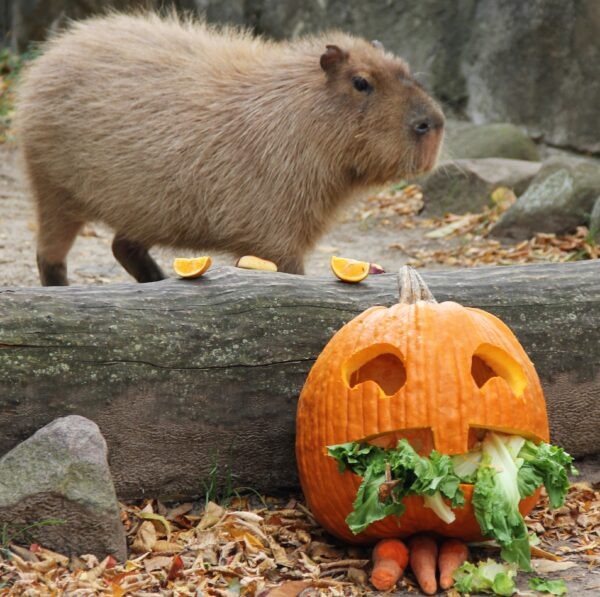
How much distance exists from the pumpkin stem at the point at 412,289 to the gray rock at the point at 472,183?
564 centimetres

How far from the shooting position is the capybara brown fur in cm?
485

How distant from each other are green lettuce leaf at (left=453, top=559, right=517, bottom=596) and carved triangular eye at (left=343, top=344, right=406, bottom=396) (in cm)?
54

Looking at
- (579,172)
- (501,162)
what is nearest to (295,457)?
(579,172)

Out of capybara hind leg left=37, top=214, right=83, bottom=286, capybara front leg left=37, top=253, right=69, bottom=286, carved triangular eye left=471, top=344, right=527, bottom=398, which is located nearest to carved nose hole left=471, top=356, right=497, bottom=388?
carved triangular eye left=471, top=344, right=527, bottom=398

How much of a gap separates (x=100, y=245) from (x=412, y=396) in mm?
5601

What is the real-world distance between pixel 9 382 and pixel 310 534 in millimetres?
1040

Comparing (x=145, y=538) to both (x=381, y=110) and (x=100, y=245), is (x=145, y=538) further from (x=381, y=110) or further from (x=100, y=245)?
(x=100, y=245)

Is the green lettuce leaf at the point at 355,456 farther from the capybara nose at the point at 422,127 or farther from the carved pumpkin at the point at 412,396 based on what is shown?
the capybara nose at the point at 422,127

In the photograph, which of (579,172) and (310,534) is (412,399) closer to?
(310,534)

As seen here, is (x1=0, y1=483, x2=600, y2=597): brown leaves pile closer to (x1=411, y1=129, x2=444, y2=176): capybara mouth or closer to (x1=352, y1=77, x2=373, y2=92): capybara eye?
(x1=411, y1=129, x2=444, y2=176): capybara mouth

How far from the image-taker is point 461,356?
2.85 meters

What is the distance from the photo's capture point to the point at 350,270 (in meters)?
3.43

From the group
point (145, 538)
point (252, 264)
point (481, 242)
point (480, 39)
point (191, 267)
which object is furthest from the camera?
point (480, 39)

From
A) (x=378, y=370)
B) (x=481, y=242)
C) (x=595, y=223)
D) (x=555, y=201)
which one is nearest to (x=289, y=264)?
(x=378, y=370)
